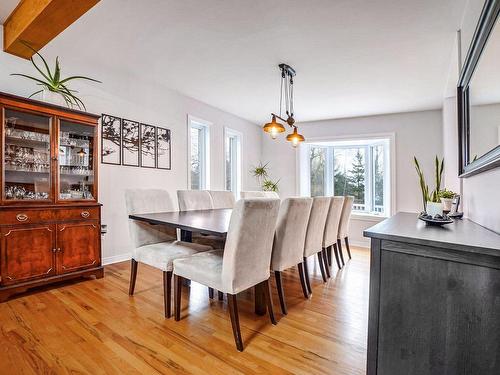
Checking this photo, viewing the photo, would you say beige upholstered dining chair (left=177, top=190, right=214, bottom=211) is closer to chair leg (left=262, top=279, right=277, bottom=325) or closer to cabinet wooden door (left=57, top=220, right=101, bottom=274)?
cabinet wooden door (left=57, top=220, right=101, bottom=274)

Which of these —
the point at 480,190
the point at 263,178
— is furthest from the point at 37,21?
the point at 263,178

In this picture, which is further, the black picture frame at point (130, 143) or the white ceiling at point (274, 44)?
the black picture frame at point (130, 143)

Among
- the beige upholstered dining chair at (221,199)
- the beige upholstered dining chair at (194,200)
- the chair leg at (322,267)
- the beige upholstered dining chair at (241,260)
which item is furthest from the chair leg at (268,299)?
the beige upholstered dining chair at (221,199)

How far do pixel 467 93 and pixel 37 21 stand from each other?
10.6 feet

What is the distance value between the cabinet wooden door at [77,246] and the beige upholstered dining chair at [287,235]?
203cm

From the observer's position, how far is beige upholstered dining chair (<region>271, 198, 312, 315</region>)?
2.12m

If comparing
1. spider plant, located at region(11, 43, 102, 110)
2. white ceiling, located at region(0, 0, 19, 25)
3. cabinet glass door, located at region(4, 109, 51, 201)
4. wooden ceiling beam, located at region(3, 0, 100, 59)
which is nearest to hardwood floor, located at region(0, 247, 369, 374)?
cabinet glass door, located at region(4, 109, 51, 201)

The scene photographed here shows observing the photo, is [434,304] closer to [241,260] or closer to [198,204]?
[241,260]

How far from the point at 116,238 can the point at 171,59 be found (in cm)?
236

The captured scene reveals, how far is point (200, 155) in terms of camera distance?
16.1 ft

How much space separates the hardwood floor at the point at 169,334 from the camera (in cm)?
152

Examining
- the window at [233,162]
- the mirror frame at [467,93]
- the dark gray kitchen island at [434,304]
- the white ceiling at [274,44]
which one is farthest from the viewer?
the window at [233,162]

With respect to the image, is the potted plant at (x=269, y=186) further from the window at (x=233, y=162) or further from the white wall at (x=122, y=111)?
the white wall at (x=122, y=111)

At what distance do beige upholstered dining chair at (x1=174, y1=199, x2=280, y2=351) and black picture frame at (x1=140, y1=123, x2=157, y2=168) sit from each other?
7.48ft
